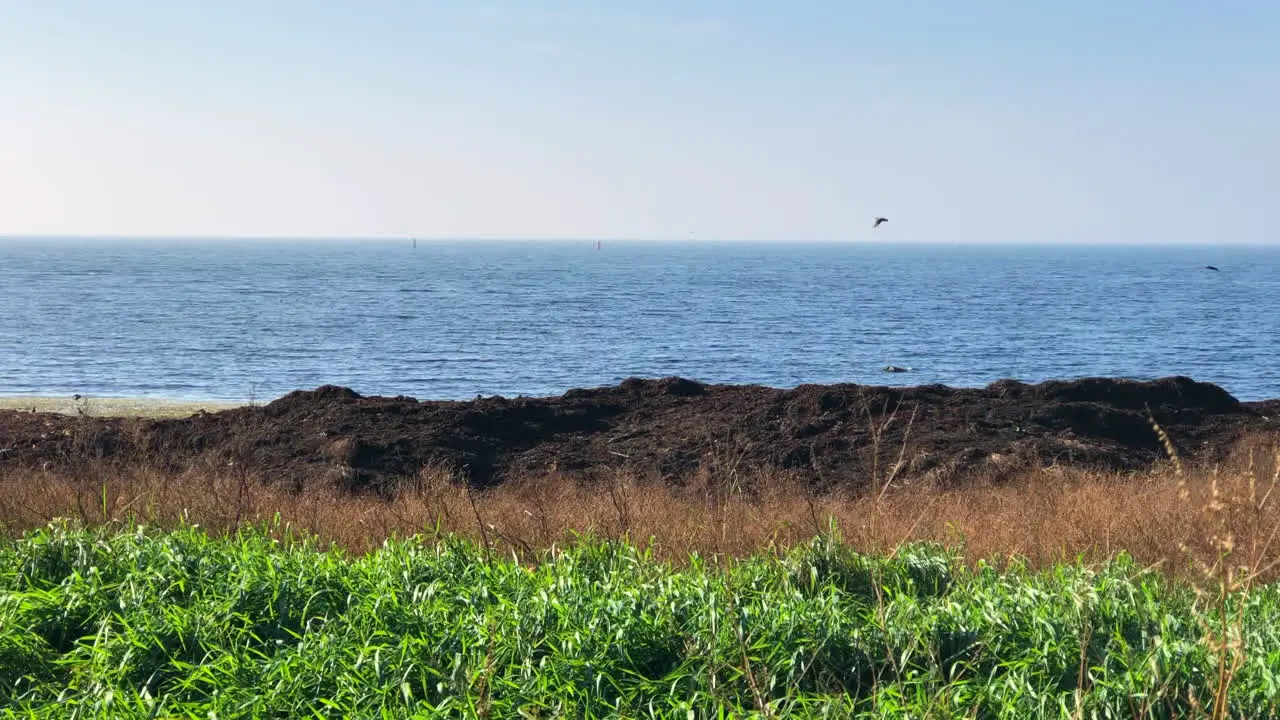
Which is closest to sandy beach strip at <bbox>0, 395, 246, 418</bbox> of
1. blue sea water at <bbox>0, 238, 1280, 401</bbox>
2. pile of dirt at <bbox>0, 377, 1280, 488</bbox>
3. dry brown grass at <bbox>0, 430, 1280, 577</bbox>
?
blue sea water at <bbox>0, 238, 1280, 401</bbox>

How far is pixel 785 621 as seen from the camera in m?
6.79

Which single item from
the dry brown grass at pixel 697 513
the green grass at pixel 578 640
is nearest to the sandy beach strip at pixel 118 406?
the dry brown grass at pixel 697 513

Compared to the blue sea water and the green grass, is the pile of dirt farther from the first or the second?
the green grass

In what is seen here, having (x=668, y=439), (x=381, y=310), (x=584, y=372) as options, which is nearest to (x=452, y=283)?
(x=381, y=310)

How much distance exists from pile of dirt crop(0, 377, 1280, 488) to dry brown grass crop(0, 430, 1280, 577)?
1.77 meters

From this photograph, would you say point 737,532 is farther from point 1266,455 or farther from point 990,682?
point 1266,455

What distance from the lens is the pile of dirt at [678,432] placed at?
51.8 ft

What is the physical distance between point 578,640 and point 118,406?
26.1m

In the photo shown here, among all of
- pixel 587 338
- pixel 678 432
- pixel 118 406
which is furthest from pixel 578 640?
pixel 587 338

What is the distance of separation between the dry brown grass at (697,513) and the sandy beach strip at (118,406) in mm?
13944

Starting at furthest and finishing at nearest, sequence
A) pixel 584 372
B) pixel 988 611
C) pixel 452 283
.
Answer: pixel 452 283 → pixel 584 372 → pixel 988 611

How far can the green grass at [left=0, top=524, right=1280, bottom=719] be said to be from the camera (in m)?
A: 6.06

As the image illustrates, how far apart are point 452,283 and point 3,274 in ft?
189

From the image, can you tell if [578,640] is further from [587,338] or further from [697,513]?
[587,338]
